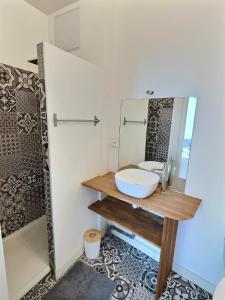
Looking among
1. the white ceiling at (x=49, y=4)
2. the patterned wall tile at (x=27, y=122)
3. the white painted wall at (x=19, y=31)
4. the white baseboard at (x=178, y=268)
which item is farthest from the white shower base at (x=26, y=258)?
the white ceiling at (x=49, y=4)

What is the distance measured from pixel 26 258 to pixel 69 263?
0.45 m

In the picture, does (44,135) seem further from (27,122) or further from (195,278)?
(195,278)

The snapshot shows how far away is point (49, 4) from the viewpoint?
1.76 metres

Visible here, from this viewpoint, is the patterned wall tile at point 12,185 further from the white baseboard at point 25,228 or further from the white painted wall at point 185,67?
the white painted wall at point 185,67

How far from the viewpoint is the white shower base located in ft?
4.79

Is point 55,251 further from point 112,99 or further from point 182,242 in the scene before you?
point 112,99

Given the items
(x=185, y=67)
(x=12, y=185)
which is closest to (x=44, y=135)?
(x=12, y=185)

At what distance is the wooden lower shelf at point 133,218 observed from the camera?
4.75 feet

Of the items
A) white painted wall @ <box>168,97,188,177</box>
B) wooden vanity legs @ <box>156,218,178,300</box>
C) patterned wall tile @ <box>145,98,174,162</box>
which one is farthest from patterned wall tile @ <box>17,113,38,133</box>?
wooden vanity legs @ <box>156,218,178,300</box>

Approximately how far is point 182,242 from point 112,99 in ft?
5.07

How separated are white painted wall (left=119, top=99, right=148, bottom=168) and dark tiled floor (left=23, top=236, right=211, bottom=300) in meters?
0.95

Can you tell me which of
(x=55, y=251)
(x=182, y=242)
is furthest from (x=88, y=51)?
(x=182, y=242)

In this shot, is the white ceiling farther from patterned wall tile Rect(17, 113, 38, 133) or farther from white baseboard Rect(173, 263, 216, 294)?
white baseboard Rect(173, 263, 216, 294)

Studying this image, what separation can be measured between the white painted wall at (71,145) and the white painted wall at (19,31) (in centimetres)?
80
